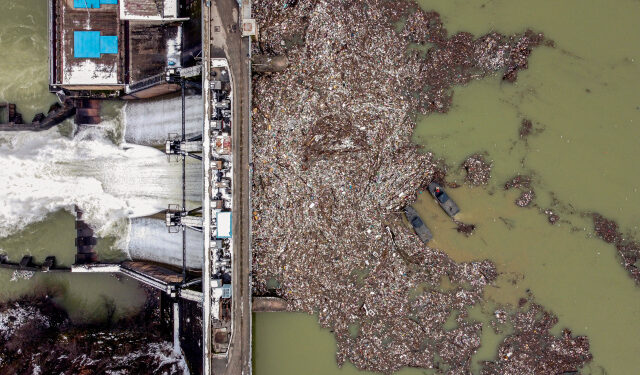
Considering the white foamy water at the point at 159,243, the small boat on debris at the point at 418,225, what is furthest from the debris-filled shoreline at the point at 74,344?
the small boat on debris at the point at 418,225

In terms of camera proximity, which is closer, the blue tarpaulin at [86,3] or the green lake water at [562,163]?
the green lake water at [562,163]

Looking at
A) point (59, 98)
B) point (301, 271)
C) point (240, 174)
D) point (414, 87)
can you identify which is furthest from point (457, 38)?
point (59, 98)

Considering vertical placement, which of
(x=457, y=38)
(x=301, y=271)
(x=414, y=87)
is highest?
(x=457, y=38)

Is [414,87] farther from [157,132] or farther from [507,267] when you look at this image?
[157,132]

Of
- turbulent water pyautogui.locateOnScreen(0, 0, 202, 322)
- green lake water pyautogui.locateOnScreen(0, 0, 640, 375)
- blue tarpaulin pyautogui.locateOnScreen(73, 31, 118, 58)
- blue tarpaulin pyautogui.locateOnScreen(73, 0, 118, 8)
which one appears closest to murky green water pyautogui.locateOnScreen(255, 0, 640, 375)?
green lake water pyautogui.locateOnScreen(0, 0, 640, 375)

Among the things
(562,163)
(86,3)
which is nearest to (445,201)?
(562,163)

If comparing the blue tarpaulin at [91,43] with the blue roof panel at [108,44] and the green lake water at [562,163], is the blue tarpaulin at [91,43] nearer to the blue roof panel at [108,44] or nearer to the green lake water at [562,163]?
the blue roof panel at [108,44]

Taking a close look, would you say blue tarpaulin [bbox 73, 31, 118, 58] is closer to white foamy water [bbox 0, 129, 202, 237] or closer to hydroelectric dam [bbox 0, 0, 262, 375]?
hydroelectric dam [bbox 0, 0, 262, 375]
